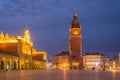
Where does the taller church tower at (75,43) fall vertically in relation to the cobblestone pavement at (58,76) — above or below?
above

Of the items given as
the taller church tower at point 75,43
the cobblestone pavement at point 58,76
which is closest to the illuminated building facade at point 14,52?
the taller church tower at point 75,43

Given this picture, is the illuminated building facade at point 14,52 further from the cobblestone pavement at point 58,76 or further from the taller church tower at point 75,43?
the cobblestone pavement at point 58,76

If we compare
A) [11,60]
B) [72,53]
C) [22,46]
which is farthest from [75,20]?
[11,60]

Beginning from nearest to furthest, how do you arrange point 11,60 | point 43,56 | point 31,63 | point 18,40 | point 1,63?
point 1,63, point 11,60, point 18,40, point 31,63, point 43,56

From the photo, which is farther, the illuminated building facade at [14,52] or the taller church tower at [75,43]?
the taller church tower at [75,43]

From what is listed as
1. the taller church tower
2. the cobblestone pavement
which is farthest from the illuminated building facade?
the cobblestone pavement

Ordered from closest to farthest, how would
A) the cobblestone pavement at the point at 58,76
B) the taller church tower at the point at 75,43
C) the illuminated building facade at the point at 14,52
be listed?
the cobblestone pavement at the point at 58,76 → the illuminated building facade at the point at 14,52 → the taller church tower at the point at 75,43

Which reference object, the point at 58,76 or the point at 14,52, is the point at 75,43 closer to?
the point at 14,52

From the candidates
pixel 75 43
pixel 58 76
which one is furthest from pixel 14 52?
pixel 58 76

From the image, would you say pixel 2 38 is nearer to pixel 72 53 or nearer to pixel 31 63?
pixel 31 63

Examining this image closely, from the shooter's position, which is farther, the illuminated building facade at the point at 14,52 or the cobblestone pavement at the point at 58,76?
the illuminated building facade at the point at 14,52

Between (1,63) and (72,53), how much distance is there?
54602mm

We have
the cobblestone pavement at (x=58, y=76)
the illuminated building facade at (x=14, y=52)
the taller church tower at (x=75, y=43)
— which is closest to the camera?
the cobblestone pavement at (x=58, y=76)

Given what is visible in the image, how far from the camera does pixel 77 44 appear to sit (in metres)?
124
